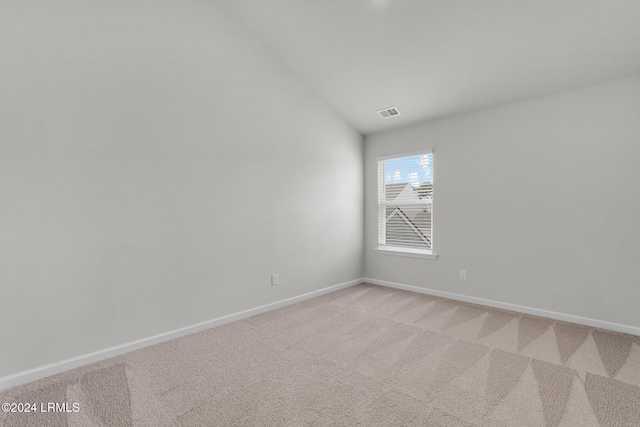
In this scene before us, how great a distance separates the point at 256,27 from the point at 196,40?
69 cm

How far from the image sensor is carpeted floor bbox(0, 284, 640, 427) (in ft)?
5.36

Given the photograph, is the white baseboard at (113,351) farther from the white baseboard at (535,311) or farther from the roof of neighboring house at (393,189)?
the roof of neighboring house at (393,189)

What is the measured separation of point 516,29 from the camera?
2.46 m

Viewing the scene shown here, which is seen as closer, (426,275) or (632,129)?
(632,129)

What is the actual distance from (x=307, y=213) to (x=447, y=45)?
228cm

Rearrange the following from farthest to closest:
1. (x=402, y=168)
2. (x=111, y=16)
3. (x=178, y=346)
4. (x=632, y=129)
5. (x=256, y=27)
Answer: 1. (x=402, y=168)
2. (x=256, y=27)
3. (x=632, y=129)
4. (x=178, y=346)
5. (x=111, y=16)

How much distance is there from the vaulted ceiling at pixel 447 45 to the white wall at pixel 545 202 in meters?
0.28

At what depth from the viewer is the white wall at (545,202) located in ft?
8.96

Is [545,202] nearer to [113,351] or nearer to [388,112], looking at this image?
[388,112]

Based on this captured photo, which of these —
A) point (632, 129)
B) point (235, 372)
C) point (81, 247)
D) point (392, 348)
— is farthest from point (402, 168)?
point (81, 247)

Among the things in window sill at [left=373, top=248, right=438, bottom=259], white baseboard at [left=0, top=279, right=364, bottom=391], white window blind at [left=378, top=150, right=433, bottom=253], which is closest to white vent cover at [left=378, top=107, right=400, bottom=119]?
white window blind at [left=378, top=150, right=433, bottom=253]

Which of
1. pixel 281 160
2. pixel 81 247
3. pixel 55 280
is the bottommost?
pixel 55 280

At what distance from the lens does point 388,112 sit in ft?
12.8

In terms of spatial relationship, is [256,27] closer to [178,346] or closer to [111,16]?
[111,16]
